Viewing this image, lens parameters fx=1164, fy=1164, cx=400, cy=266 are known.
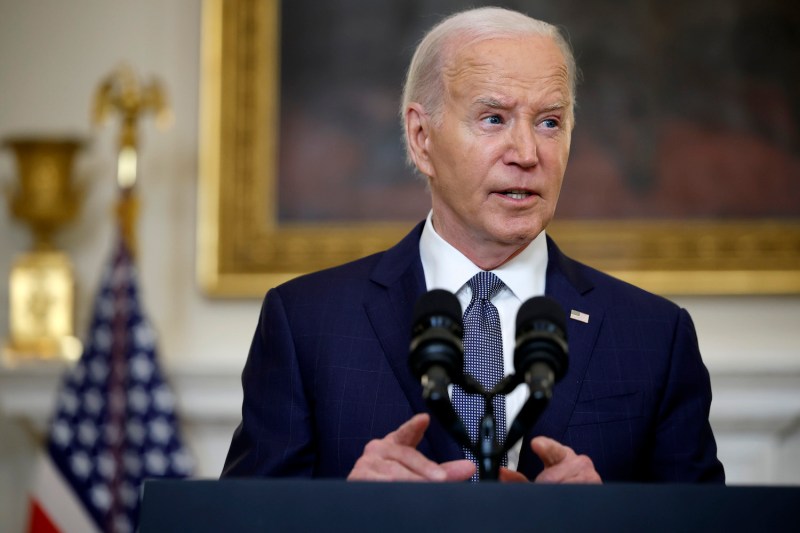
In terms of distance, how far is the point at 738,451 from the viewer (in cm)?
528

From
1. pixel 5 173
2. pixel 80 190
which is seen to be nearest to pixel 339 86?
pixel 80 190

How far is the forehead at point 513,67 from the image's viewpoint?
247 cm

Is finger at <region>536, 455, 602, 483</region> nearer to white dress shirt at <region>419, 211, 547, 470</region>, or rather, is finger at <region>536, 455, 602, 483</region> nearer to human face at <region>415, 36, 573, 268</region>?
white dress shirt at <region>419, 211, 547, 470</region>

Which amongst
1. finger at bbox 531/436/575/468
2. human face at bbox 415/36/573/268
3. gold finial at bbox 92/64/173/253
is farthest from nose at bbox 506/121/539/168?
gold finial at bbox 92/64/173/253

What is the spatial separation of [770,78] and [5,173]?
3.63 meters

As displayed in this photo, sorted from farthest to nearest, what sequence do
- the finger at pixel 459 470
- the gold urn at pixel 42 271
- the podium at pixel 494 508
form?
the gold urn at pixel 42 271, the finger at pixel 459 470, the podium at pixel 494 508

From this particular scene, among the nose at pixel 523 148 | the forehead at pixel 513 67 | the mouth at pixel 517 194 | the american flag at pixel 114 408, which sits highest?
→ the forehead at pixel 513 67

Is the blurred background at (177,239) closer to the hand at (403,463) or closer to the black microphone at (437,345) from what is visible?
the hand at (403,463)

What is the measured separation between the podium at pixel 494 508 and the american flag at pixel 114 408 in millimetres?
3570

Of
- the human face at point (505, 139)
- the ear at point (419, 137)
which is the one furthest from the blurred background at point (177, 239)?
the human face at point (505, 139)

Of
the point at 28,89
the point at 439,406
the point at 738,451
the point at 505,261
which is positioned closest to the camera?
the point at 439,406

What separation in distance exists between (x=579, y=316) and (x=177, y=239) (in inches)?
130

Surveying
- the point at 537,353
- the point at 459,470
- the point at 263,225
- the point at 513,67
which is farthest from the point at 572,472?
the point at 263,225

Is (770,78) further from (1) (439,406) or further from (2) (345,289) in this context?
(1) (439,406)
